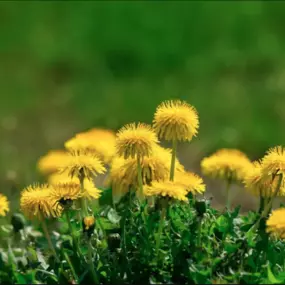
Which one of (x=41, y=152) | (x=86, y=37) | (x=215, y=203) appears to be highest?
(x=86, y=37)

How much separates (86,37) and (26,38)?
49cm

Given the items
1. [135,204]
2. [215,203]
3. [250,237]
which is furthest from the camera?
[215,203]

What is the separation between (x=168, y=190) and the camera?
2.31 metres

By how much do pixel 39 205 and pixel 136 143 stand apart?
30cm

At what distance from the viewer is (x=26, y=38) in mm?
7289

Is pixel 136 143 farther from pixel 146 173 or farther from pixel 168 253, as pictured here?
pixel 168 253

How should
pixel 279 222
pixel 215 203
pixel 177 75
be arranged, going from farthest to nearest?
1. pixel 177 75
2. pixel 215 203
3. pixel 279 222

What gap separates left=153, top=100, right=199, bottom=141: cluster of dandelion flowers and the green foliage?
186 mm

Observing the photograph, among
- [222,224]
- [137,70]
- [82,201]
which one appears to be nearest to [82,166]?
[82,201]

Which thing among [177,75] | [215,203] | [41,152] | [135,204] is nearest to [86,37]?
[177,75]

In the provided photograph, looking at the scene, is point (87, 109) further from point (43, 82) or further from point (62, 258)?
point (62, 258)

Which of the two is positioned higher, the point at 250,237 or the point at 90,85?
the point at 90,85

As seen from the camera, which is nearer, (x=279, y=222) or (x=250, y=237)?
(x=279, y=222)

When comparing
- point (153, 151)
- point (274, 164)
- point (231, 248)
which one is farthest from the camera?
point (153, 151)
